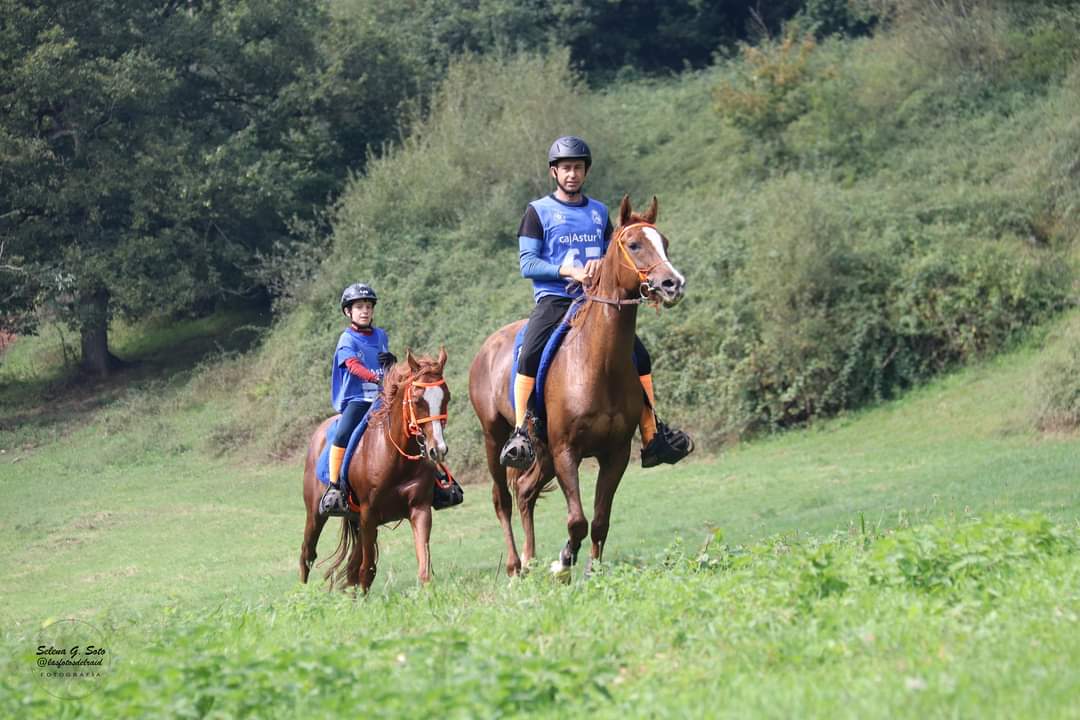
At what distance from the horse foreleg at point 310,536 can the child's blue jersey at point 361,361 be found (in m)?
1.36

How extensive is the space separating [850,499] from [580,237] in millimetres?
8406

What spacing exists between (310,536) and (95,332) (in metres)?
29.6

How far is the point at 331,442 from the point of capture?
13336 mm

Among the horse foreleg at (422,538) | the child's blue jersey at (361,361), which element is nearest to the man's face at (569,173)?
the child's blue jersey at (361,361)

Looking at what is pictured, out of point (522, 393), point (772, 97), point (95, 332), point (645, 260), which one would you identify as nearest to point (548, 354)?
point (522, 393)

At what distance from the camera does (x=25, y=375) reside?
43.7m

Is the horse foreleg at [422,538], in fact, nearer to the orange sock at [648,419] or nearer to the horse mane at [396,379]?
the horse mane at [396,379]

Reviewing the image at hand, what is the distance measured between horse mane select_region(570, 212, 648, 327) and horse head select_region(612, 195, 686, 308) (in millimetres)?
11

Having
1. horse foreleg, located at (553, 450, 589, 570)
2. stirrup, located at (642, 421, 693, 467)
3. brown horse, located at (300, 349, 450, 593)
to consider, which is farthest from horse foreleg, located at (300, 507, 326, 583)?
stirrup, located at (642, 421, 693, 467)

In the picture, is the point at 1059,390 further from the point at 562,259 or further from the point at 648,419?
the point at 562,259

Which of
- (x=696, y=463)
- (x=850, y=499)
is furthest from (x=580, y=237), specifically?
(x=696, y=463)

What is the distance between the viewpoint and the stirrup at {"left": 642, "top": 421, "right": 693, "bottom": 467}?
11.6 metres

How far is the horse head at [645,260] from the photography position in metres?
9.96

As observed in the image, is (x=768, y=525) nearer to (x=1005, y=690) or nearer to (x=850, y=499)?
(x=850, y=499)
